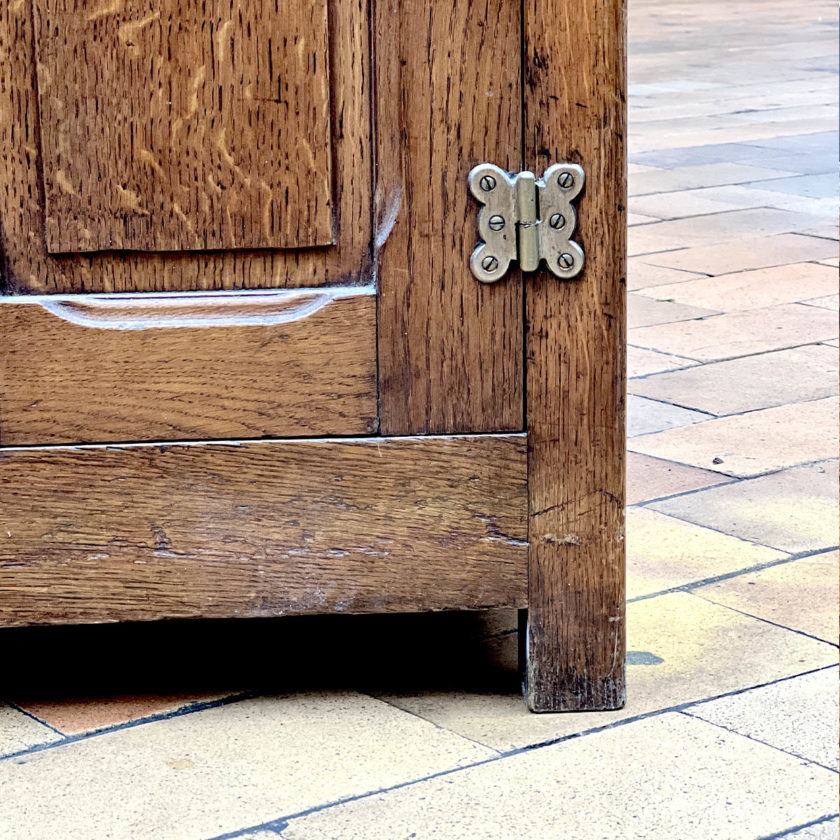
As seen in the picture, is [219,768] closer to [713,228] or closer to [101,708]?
[101,708]

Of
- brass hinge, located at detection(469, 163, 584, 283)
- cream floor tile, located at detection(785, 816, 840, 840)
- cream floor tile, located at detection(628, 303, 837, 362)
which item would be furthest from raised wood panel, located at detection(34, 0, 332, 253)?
cream floor tile, located at detection(628, 303, 837, 362)

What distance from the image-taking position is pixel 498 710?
198 centimetres

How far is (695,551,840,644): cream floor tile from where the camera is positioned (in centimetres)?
225

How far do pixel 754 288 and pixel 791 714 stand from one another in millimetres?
2826

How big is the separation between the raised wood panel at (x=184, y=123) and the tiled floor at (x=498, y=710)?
0.64 m

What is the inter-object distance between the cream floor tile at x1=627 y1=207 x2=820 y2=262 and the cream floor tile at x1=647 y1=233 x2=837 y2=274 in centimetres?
7

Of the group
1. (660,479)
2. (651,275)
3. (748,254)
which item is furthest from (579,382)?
(748,254)

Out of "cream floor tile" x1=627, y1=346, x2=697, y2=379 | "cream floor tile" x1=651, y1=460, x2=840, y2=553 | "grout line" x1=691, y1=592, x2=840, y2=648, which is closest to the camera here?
"grout line" x1=691, y1=592, x2=840, y2=648

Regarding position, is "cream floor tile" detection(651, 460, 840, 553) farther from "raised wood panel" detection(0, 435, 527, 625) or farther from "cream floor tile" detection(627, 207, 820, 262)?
"cream floor tile" detection(627, 207, 820, 262)

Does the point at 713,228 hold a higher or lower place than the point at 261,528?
higher

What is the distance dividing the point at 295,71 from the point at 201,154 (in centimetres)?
15

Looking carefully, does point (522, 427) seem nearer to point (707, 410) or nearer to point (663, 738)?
point (663, 738)

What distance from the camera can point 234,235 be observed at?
6.06ft

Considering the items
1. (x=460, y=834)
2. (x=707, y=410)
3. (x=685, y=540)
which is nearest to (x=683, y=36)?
(x=707, y=410)
